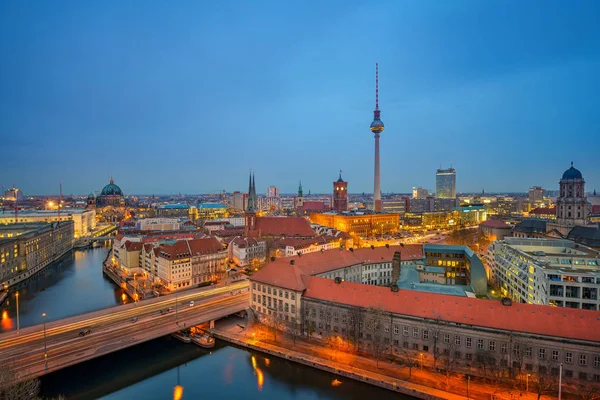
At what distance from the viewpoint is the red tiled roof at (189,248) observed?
58188 millimetres

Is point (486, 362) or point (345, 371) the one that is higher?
point (486, 362)

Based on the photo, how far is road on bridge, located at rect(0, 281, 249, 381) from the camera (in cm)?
3005

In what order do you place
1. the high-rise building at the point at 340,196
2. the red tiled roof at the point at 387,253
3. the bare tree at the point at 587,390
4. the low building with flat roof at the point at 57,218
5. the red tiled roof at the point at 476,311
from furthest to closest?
the high-rise building at the point at 340,196
the low building with flat roof at the point at 57,218
the red tiled roof at the point at 387,253
the red tiled roof at the point at 476,311
the bare tree at the point at 587,390

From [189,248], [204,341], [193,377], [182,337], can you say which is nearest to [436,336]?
[193,377]

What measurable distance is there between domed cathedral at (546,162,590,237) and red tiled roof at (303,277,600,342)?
2503 inches

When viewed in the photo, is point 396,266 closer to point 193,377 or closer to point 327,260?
point 327,260

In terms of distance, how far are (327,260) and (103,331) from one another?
89.0 feet

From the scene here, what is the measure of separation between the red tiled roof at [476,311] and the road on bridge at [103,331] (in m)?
14.3

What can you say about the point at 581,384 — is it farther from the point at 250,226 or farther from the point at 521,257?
the point at 250,226

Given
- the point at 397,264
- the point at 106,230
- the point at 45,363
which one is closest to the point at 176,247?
the point at 45,363

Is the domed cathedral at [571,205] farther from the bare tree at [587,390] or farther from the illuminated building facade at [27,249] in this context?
the illuminated building facade at [27,249]

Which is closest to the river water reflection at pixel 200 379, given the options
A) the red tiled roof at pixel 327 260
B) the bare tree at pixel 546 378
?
the red tiled roof at pixel 327 260

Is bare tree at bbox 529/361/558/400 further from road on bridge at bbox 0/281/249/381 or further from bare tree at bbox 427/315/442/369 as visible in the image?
road on bridge at bbox 0/281/249/381

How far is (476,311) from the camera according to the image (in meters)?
30.6
